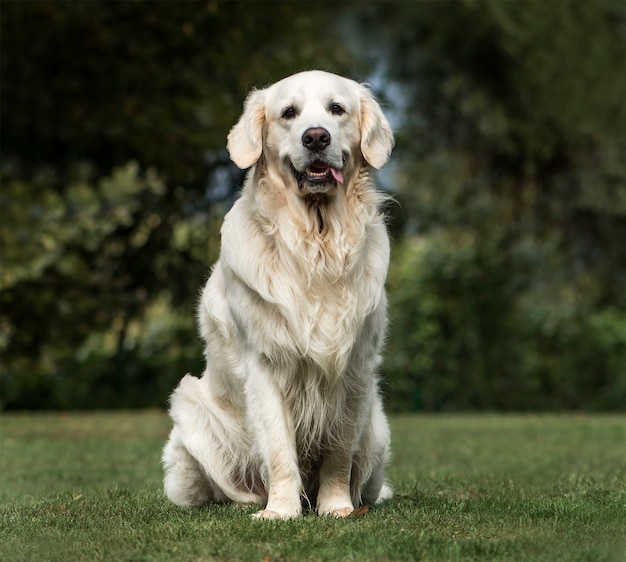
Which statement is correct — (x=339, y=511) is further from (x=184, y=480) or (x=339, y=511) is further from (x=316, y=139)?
(x=316, y=139)

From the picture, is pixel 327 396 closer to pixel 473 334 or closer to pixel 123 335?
pixel 473 334

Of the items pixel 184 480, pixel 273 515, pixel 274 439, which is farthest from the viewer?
pixel 184 480

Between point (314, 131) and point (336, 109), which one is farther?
point (336, 109)

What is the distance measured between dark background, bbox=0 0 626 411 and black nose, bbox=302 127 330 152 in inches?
359

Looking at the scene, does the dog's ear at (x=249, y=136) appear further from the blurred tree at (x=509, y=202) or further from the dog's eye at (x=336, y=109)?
the blurred tree at (x=509, y=202)

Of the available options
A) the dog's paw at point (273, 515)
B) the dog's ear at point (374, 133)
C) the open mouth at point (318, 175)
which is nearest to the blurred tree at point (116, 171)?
the dog's ear at point (374, 133)

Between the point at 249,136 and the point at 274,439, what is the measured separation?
144cm

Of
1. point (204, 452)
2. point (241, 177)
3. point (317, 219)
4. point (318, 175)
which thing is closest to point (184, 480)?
point (204, 452)

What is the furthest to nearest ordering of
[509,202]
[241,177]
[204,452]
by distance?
[509,202], [241,177], [204,452]

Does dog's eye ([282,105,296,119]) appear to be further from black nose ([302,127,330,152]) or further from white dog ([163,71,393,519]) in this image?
black nose ([302,127,330,152])

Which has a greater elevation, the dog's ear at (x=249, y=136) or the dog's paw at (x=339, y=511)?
the dog's ear at (x=249, y=136)

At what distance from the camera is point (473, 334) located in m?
15.8

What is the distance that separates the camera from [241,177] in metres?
17.1

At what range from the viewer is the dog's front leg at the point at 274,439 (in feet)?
16.0
